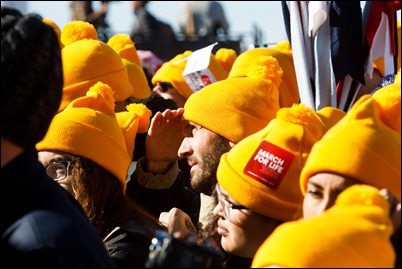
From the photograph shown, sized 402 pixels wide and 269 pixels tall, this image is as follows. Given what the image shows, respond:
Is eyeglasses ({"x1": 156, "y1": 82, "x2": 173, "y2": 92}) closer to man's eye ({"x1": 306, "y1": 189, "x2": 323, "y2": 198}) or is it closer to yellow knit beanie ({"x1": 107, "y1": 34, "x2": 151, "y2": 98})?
yellow knit beanie ({"x1": 107, "y1": 34, "x2": 151, "y2": 98})

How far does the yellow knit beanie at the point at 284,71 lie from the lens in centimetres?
549

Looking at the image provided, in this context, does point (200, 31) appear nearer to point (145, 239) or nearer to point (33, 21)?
point (145, 239)

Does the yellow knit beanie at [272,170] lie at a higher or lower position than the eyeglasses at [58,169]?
higher

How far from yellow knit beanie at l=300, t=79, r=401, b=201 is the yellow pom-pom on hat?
2002 millimetres

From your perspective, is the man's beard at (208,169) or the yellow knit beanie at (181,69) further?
the yellow knit beanie at (181,69)

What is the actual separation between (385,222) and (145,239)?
164cm

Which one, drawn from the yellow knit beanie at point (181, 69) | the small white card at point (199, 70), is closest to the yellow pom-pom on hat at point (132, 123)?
the small white card at point (199, 70)

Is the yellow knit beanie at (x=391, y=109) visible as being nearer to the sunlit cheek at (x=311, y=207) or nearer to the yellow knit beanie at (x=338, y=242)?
the sunlit cheek at (x=311, y=207)

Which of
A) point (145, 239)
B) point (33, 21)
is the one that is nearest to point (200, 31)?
point (145, 239)

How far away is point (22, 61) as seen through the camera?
Result: 246cm

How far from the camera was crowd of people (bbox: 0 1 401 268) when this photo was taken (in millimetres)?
2406

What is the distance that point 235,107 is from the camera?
4609mm

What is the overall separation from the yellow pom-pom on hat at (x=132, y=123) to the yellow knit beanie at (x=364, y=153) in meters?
2.00

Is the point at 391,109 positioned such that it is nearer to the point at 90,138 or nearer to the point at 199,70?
the point at 90,138
